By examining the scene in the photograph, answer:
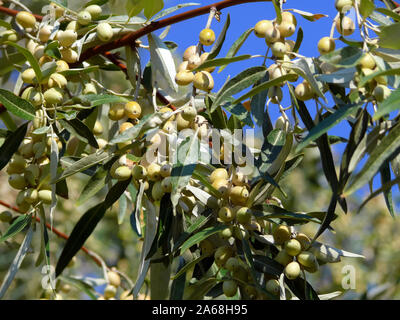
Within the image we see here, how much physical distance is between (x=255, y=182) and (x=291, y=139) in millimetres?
86

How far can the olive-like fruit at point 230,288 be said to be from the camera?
35.7 inches

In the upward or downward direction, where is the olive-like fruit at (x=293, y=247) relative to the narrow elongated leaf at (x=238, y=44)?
downward

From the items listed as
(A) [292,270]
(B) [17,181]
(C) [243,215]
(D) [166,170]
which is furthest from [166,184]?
(B) [17,181]

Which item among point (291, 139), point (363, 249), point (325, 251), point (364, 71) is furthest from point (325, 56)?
point (363, 249)

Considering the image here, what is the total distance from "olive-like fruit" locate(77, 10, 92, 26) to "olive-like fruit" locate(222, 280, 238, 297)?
21.0 inches

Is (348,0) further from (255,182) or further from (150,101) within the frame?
(150,101)

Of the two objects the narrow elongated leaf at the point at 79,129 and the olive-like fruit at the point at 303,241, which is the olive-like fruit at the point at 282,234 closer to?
the olive-like fruit at the point at 303,241

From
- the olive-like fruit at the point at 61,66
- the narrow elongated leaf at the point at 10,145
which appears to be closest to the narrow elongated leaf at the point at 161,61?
the olive-like fruit at the point at 61,66

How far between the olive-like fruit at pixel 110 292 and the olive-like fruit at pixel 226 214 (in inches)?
28.0

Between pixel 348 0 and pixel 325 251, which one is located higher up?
pixel 348 0

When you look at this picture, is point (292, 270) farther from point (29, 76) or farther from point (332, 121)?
point (29, 76)

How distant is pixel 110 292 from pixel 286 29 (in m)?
0.88

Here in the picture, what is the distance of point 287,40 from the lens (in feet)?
3.15

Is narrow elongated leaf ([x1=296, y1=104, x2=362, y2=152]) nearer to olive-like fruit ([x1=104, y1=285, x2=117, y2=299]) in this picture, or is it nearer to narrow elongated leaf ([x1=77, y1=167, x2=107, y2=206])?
narrow elongated leaf ([x1=77, y1=167, x2=107, y2=206])
